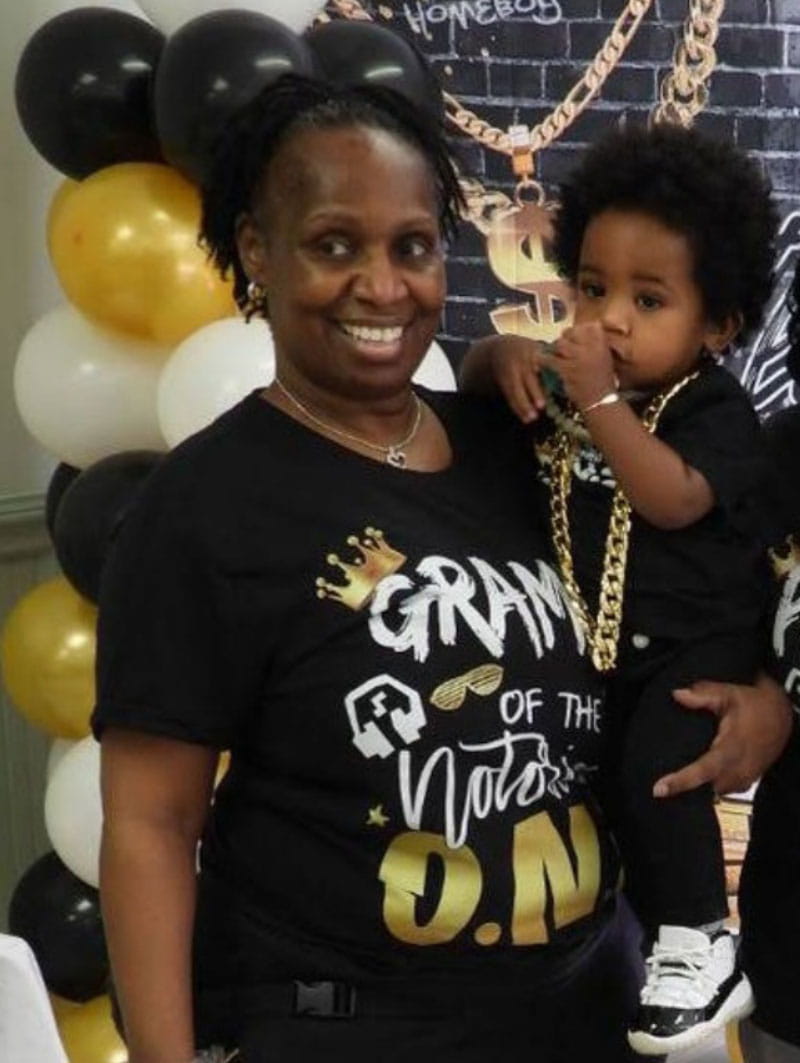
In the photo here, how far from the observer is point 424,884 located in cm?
120

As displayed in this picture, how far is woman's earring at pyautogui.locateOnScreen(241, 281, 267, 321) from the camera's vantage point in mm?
1300

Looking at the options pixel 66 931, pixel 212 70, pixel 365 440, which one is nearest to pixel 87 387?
pixel 212 70

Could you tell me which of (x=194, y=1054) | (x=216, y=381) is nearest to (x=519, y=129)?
(x=216, y=381)

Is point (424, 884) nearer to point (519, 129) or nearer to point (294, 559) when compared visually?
point (294, 559)

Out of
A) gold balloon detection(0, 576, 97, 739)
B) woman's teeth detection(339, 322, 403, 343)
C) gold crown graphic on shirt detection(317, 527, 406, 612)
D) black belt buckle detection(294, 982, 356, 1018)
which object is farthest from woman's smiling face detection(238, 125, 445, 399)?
gold balloon detection(0, 576, 97, 739)

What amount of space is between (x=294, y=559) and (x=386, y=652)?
9 centimetres

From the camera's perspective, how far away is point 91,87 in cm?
196

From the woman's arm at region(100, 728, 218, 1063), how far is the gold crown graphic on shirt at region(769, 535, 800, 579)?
49cm

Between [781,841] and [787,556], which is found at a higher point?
[787,556]

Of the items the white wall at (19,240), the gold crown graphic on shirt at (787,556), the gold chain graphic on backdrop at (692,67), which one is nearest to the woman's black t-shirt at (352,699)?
the gold crown graphic on shirt at (787,556)

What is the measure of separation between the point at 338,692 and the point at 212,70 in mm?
935

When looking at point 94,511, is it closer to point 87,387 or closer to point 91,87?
point 87,387

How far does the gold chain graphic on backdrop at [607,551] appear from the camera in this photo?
4.27 feet

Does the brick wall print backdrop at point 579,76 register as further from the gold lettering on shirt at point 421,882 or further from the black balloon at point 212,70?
the gold lettering on shirt at point 421,882
